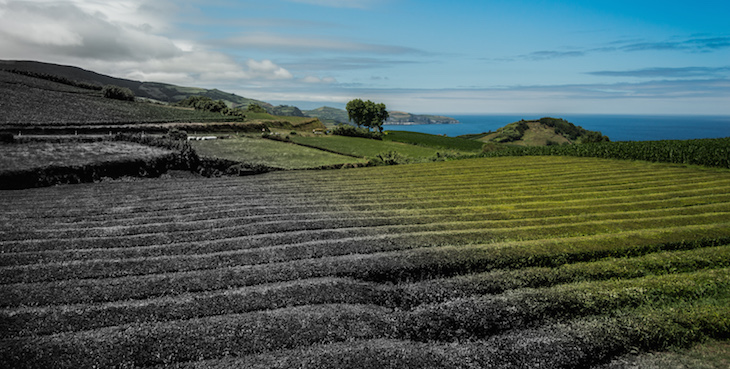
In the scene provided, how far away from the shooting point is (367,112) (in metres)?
91.5

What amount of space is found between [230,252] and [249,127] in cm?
4606

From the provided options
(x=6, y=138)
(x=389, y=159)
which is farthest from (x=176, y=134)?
(x=389, y=159)

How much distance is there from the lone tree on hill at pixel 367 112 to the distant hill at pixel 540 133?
1195 inches

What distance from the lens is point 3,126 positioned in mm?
29391

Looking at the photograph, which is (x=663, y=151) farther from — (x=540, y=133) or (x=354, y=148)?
(x=540, y=133)

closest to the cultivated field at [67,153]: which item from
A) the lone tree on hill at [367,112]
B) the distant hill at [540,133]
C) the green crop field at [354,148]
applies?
the green crop field at [354,148]

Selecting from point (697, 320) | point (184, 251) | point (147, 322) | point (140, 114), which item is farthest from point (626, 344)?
point (140, 114)

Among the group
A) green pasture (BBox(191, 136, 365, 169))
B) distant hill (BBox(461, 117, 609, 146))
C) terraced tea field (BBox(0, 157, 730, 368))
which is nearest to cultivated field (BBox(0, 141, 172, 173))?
green pasture (BBox(191, 136, 365, 169))

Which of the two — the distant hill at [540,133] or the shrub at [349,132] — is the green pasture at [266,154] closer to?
the shrub at [349,132]

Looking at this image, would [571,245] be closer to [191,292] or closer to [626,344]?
[626,344]

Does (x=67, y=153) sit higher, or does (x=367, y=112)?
(x=367, y=112)

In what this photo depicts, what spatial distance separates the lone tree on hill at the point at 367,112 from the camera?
91.4m

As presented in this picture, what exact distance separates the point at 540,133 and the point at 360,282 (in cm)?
10607

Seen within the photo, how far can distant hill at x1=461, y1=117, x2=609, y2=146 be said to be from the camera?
9731cm
